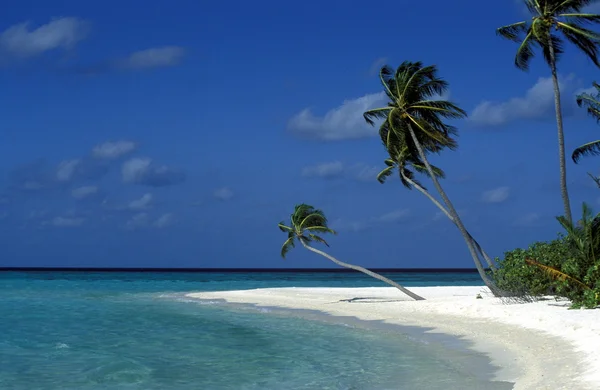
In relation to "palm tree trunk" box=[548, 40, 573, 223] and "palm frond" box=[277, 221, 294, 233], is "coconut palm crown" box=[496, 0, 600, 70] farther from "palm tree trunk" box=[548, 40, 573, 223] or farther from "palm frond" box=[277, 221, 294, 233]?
"palm frond" box=[277, 221, 294, 233]

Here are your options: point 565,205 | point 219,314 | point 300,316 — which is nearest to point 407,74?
point 565,205

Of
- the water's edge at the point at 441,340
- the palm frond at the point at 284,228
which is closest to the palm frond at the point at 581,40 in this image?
the water's edge at the point at 441,340

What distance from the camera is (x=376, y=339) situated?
22.2 meters

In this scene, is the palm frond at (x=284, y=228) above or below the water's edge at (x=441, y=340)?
above

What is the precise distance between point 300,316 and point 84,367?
15635 millimetres

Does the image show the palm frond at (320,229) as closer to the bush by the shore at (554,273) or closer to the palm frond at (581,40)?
the bush by the shore at (554,273)

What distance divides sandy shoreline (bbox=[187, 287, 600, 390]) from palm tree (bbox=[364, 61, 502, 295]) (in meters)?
5.22

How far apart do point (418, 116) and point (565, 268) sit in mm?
13146

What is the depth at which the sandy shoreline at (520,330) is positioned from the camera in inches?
513

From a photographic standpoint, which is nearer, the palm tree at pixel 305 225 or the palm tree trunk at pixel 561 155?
the palm tree trunk at pixel 561 155

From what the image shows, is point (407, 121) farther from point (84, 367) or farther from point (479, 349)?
point (84, 367)

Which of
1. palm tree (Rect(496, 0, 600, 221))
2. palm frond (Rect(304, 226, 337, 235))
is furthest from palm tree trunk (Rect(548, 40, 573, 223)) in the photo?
palm frond (Rect(304, 226, 337, 235))

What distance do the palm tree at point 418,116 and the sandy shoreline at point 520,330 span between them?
17.1ft

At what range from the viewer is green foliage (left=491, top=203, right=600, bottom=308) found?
22.5 m
